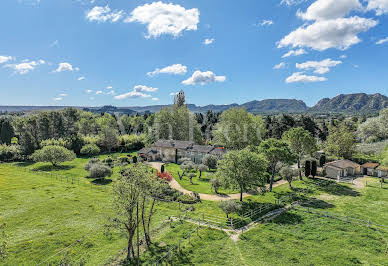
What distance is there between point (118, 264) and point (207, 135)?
104 m

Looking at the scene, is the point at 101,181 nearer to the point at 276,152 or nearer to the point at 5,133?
the point at 276,152

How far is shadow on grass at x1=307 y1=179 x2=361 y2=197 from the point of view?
39469 mm

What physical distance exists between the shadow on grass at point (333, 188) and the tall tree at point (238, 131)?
72.2 ft

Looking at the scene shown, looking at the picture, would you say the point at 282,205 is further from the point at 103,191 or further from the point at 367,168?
the point at 367,168

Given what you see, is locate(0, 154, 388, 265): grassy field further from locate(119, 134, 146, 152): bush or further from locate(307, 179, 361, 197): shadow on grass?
locate(119, 134, 146, 152): bush

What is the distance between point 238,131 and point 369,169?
32.7m

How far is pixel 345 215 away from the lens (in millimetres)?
29312

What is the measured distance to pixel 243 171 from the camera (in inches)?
1321

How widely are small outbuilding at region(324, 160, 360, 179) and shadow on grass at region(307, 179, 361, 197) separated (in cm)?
489

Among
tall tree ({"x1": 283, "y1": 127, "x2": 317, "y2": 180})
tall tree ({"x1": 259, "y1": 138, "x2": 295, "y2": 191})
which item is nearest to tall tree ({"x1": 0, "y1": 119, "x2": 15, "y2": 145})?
tall tree ({"x1": 259, "y1": 138, "x2": 295, "y2": 191})

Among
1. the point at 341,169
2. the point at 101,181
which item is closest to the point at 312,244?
the point at 341,169

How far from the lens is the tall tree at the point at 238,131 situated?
216 ft

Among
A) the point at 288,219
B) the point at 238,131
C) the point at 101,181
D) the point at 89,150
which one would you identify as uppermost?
the point at 238,131

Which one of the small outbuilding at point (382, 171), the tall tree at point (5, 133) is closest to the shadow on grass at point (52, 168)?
the tall tree at point (5, 133)
